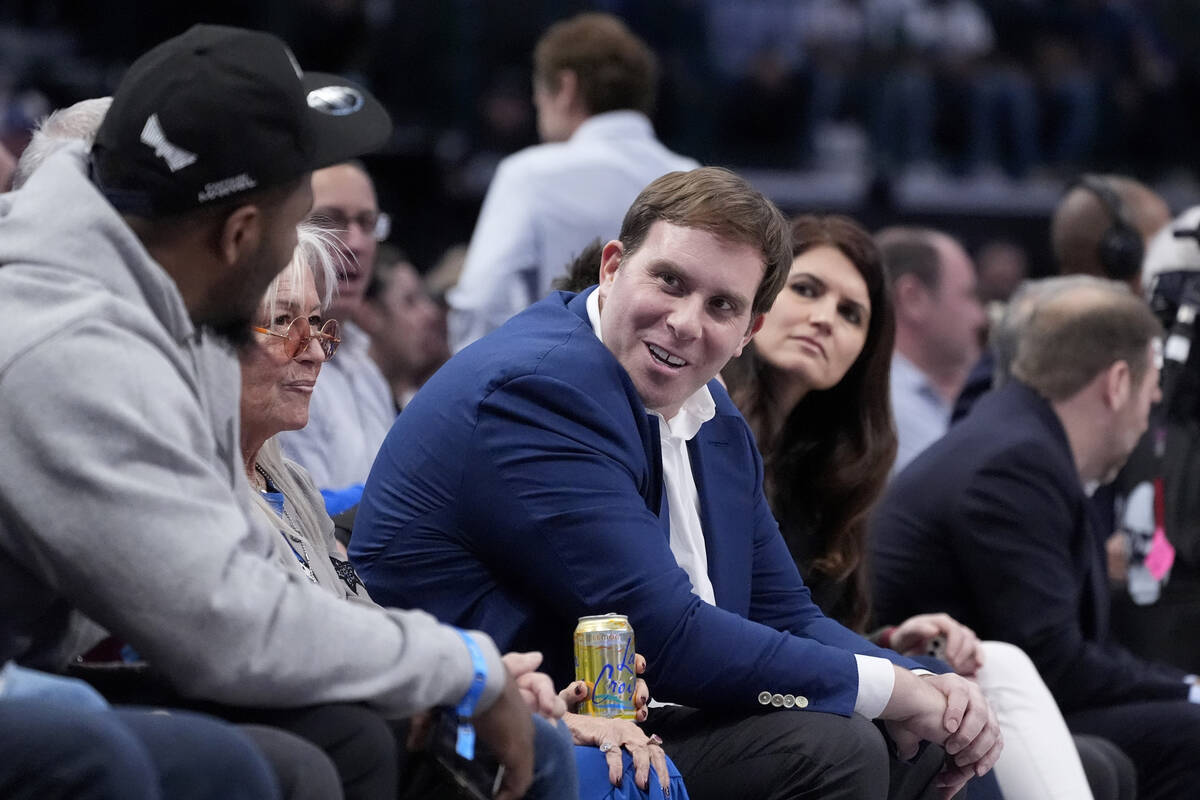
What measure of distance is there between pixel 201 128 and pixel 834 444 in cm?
222

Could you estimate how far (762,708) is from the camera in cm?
274

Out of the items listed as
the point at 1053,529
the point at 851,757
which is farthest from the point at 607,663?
the point at 1053,529

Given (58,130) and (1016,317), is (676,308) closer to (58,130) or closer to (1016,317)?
(58,130)

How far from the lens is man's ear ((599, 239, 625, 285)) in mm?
3014

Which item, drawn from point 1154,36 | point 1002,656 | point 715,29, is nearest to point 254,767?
point 1002,656

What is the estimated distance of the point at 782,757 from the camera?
8.70 ft

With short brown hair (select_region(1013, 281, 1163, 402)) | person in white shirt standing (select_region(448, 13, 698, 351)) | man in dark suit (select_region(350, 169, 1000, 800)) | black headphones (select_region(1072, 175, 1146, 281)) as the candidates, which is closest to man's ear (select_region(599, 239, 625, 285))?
man in dark suit (select_region(350, 169, 1000, 800))

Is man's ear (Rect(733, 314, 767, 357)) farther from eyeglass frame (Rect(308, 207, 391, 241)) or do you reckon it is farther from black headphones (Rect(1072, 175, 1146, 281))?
black headphones (Rect(1072, 175, 1146, 281))

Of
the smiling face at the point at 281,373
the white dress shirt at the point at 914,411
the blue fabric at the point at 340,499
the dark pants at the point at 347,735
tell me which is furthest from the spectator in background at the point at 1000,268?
the dark pants at the point at 347,735

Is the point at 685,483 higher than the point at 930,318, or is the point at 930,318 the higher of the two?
the point at 685,483

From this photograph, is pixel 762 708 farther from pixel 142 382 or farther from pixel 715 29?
pixel 715 29

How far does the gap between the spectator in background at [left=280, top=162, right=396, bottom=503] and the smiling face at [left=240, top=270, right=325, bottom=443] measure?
3.89 feet

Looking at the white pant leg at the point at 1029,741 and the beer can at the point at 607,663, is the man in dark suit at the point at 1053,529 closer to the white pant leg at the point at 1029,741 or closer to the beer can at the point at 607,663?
the white pant leg at the point at 1029,741

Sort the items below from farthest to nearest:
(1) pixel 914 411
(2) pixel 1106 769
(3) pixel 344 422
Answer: (1) pixel 914 411, (3) pixel 344 422, (2) pixel 1106 769
